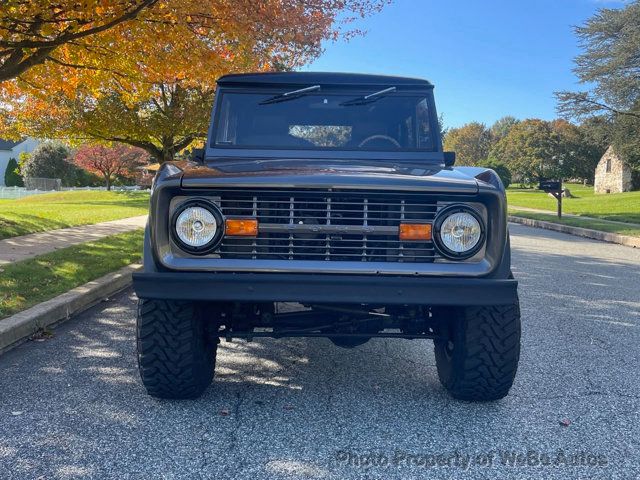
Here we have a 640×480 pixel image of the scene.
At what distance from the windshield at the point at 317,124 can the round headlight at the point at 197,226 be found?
4.16ft

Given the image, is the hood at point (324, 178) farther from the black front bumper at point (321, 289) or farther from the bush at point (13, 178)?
the bush at point (13, 178)

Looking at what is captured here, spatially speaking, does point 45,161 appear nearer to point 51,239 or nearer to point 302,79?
point 51,239

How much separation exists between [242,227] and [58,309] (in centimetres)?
338

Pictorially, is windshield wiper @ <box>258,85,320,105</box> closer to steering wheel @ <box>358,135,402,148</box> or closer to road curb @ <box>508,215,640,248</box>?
steering wheel @ <box>358,135,402,148</box>

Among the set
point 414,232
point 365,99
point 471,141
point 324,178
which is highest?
point 471,141

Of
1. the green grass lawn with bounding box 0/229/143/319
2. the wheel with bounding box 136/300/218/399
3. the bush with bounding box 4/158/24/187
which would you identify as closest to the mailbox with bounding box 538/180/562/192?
the green grass lawn with bounding box 0/229/143/319

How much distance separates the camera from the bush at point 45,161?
48.9 metres

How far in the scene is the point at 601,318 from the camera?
6.22 metres

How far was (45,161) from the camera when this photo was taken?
1933 inches

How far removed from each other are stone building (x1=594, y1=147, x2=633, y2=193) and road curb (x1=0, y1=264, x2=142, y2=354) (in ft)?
162

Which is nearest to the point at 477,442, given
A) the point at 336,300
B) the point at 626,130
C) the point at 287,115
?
the point at 336,300

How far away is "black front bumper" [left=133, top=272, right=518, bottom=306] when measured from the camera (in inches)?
120

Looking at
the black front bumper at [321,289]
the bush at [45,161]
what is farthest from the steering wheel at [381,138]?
the bush at [45,161]

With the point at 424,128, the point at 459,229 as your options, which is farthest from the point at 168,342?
the point at 424,128
